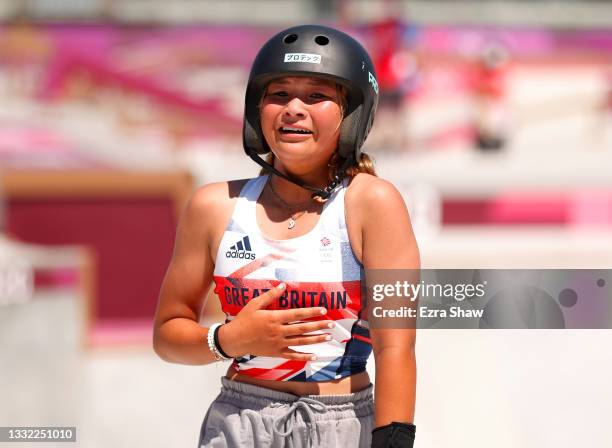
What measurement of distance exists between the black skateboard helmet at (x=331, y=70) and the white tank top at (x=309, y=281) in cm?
12

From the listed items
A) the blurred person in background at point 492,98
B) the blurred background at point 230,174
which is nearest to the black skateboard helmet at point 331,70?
the blurred background at point 230,174

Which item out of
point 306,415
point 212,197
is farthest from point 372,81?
point 306,415

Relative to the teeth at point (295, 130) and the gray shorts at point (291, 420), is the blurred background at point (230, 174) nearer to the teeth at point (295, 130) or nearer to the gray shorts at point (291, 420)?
the gray shorts at point (291, 420)

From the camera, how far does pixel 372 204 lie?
2.08 m

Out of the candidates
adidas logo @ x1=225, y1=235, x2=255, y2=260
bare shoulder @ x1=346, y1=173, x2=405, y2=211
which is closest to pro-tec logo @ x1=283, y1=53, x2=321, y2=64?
bare shoulder @ x1=346, y1=173, x2=405, y2=211

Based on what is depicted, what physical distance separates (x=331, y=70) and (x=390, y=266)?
49 centimetres

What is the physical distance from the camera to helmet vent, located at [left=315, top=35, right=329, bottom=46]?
7.18 ft

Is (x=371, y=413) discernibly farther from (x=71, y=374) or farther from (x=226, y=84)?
(x=226, y=84)

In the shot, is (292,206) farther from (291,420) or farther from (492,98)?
(492,98)

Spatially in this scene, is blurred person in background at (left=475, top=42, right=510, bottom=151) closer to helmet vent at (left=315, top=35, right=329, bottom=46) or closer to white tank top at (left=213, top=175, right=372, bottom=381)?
helmet vent at (left=315, top=35, right=329, bottom=46)

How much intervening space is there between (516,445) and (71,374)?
268 inches

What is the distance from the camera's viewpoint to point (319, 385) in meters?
2.13

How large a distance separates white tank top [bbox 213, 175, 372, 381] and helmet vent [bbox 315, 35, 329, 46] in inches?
13.8

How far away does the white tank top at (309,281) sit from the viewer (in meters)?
2.08
